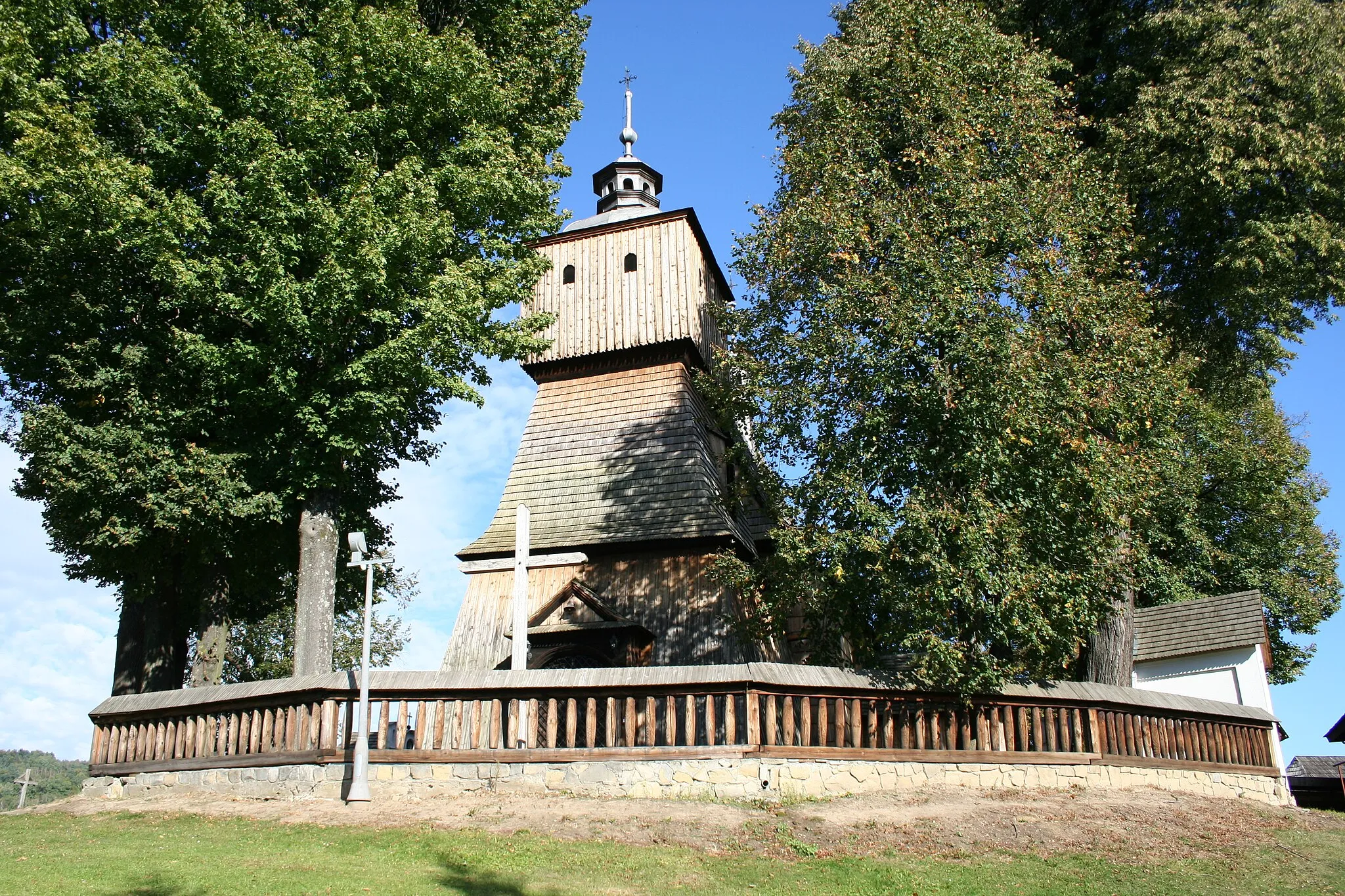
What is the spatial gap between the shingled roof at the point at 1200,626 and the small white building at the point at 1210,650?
0.02 meters

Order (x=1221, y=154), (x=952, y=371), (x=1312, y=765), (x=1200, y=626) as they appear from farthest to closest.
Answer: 1. (x=1312, y=765)
2. (x=1200, y=626)
3. (x=1221, y=154)
4. (x=952, y=371)

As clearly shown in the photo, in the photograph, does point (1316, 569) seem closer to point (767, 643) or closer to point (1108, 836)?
point (767, 643)

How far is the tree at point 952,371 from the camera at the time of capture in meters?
13.7

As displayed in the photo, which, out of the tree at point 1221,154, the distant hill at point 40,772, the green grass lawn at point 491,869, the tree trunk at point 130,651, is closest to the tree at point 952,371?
the tree at point 1221,154

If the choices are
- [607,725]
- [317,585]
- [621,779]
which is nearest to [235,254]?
[317,585]

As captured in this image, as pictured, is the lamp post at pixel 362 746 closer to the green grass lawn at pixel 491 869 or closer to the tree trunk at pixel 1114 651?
the green grass lawn at pixel 491 869

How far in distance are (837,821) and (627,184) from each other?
63.9ft

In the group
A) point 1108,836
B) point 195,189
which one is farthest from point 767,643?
point 195,189

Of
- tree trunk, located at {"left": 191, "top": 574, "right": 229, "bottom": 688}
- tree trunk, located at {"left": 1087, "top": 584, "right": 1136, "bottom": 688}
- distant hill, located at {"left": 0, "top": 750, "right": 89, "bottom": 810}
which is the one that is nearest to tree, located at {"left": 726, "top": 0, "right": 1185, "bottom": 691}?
tree trunk, located at {"left": 1087, "top": 584, "right": 1136, "bottom": 688}

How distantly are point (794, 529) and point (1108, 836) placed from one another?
228 inches

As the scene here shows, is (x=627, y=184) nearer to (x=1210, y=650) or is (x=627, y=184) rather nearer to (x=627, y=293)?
(x=627, y=293)

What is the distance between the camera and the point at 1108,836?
1079 cm

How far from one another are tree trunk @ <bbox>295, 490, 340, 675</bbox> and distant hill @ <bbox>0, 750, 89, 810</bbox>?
80.6m

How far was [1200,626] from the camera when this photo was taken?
81.1 ft
